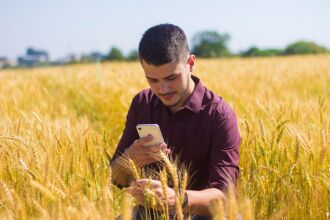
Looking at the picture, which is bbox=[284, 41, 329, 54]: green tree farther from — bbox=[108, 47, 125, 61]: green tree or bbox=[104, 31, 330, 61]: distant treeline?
bbox=[108, 47, 125, 61]: green tree

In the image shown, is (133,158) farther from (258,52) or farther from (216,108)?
(258,52)

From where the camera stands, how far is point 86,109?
17.4 ft

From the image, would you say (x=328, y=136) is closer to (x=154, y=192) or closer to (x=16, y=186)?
(x=154, y=192)

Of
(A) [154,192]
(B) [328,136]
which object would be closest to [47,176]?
(A) [154,192]

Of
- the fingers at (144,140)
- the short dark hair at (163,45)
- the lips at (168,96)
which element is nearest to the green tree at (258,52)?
the short dark hair at (163,45)

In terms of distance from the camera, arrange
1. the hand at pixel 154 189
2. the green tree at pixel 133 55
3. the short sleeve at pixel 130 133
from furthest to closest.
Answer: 1. the green tree at pixel 133 55
2. the short sleeve at pixel 130 133
3. the hand at pixel 154 189

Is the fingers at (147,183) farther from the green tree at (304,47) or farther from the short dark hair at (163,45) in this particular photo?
the green tree at (304,47)

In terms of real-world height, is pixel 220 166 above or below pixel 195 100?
below

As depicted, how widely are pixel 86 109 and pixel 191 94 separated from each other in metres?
3.56

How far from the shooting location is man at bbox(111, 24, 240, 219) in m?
1.69

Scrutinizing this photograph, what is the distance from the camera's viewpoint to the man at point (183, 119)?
1.69m

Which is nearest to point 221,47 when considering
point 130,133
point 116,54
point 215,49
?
point 215,49

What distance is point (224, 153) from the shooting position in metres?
1.69

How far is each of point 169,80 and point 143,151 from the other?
0.25 metres
